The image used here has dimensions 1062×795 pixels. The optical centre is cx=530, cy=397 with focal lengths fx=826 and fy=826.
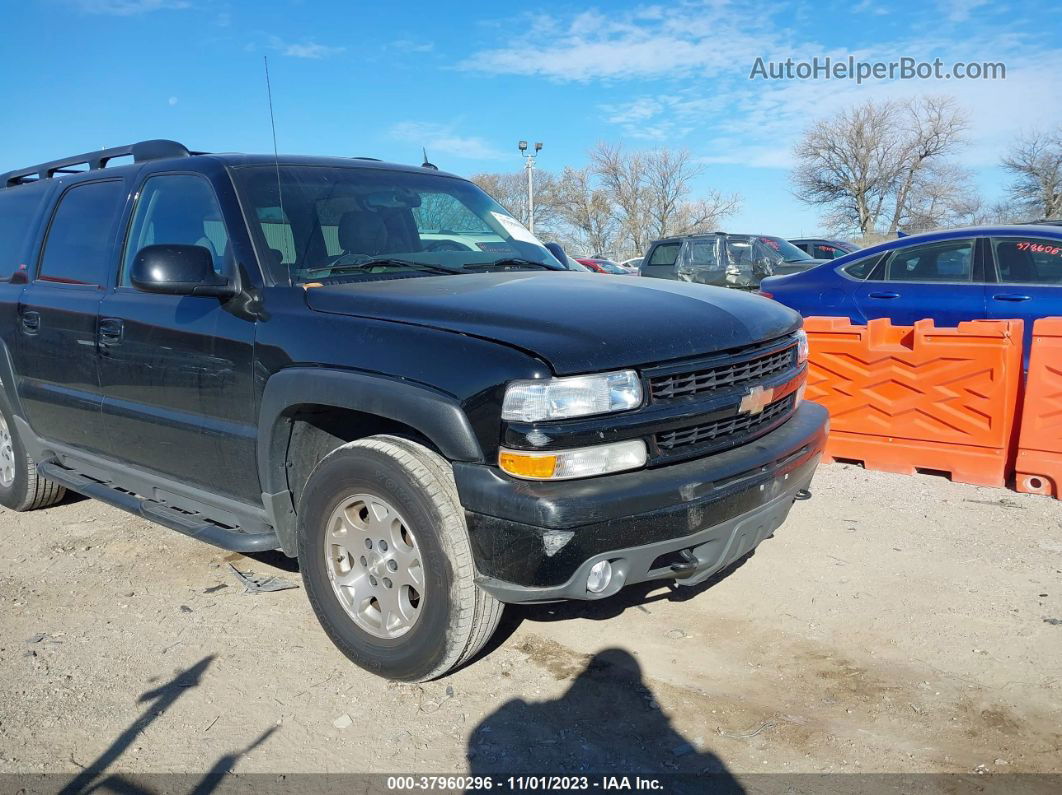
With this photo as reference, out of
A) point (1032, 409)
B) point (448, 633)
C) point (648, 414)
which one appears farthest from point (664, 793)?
point (1032, 409)

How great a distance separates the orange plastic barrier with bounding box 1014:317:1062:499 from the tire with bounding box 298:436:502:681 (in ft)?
12.3

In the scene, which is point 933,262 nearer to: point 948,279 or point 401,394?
A: point 948,279

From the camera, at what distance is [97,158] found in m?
4.59

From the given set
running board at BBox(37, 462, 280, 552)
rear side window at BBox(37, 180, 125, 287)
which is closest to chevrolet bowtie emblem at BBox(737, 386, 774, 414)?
running board at BBox(37, 462, 280, 552)

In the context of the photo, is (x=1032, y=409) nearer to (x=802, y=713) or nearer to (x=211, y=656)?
(x=802, y=713)

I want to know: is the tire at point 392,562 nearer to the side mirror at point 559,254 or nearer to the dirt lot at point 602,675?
the dirt lot at point 602,675

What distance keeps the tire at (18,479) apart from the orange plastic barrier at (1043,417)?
5864 millimetres

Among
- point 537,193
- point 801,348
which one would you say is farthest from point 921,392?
point 537,193

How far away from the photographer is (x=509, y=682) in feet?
10.1

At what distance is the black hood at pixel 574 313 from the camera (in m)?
2.62

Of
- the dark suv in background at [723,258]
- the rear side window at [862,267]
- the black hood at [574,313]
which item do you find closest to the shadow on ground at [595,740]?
the black hood at [574,313]

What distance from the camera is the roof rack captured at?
414 centimetres

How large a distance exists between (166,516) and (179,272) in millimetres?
1210

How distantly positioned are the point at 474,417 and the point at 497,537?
0.38 metres
